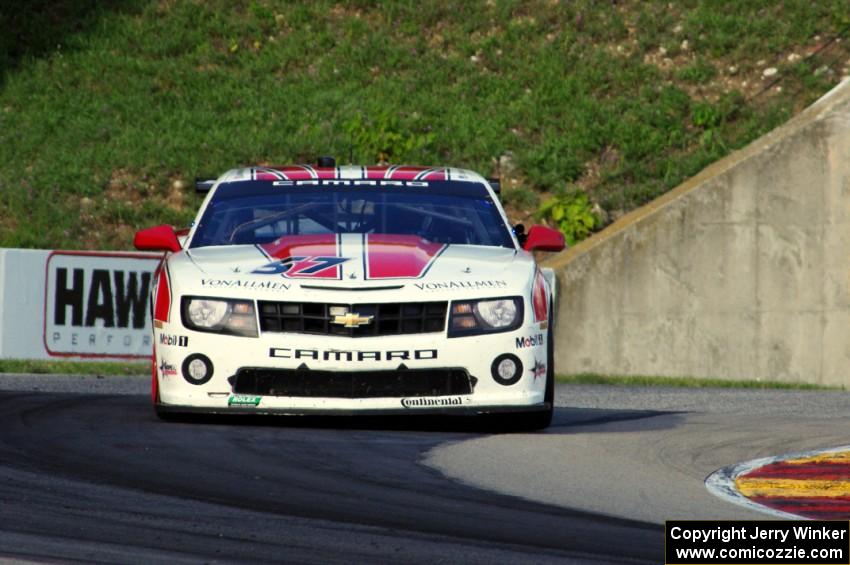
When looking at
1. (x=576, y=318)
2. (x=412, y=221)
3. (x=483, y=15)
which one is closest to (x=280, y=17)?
(x=483, y=15)

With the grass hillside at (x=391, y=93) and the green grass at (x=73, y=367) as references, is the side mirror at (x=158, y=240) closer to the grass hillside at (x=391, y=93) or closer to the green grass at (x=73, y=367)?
the green grass at (x=73, y=367)

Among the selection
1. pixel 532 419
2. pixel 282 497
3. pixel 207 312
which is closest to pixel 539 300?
pixel 532 419

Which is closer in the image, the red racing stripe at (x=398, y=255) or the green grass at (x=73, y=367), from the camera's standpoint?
the red racing stripe at (x=398, y=255)

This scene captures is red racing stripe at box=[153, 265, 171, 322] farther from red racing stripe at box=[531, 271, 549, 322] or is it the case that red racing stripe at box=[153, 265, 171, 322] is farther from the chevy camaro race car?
red racing stripe at box=[531, 271, 549, 322]

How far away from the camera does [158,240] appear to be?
9336 mm

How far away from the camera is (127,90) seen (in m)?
24.3

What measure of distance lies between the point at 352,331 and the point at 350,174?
1.99 m

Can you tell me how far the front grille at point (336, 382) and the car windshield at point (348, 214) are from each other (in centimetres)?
121

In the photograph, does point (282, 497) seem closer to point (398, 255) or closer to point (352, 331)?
point (352, 331)

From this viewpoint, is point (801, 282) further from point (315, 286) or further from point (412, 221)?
point (315, 286)

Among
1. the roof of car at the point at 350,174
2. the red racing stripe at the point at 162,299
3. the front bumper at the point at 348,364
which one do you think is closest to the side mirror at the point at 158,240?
the red racing stripe at the point at 162,299

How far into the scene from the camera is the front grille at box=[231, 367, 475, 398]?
841cm

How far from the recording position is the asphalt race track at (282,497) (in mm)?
5461

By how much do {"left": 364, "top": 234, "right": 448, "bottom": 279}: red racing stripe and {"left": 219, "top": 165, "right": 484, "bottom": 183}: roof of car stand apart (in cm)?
85
